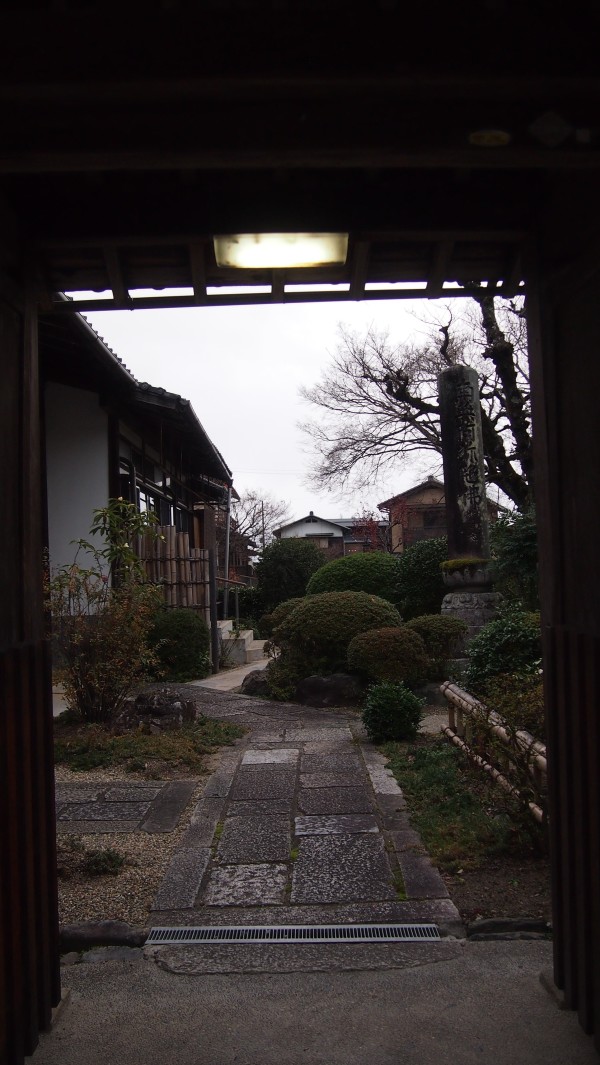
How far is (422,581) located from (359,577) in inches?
47.7

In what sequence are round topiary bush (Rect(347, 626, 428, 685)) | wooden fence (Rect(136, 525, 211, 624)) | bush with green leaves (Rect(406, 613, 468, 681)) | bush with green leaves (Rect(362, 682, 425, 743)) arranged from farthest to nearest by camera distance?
wooden fence (Rect(136, 525, 211, 624)) → bush with green leaves (Rect(406, 613, 468, 681)) → round topiary bush (Rect(347, 626, 428, 685)) → bush with green leaves (Rect(362, 682, 425, 743))

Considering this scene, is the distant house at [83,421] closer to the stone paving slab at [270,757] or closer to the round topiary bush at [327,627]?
the round topiary bush at [327,627]

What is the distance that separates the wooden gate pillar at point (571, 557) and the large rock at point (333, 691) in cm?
677

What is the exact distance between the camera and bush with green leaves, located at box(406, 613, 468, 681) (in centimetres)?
1022

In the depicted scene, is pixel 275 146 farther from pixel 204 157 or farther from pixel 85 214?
pixel 85 214

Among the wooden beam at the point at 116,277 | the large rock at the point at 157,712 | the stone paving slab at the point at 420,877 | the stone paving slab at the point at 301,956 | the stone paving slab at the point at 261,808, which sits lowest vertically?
the stone paving slab at the point at 261,808

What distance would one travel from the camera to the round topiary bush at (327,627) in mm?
9961

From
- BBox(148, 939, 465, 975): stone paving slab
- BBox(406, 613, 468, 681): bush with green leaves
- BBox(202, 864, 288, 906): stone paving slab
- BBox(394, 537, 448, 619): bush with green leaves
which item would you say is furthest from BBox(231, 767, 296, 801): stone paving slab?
BBox(394, 537, 448, 619): bush with green leaves

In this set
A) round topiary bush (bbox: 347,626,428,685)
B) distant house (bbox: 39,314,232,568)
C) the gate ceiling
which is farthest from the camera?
distant house (bbox: 39,314,232,568)

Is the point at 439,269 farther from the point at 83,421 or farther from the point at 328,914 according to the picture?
the point at 83,421

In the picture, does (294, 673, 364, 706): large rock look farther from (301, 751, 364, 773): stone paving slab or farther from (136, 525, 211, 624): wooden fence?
(136, 525, 211, 624): wooden fence

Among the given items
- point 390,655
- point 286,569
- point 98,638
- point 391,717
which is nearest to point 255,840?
point 391,717

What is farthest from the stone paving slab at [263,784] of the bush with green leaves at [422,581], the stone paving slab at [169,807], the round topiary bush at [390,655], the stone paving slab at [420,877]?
the bush with green leaves at [422,581]

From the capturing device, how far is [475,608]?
11.6m
